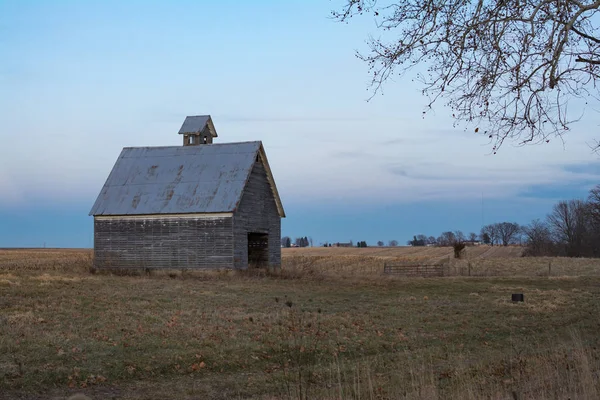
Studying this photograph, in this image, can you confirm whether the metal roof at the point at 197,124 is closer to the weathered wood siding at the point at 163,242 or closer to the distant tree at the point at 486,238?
the weathered wood siding at the point at 163,242

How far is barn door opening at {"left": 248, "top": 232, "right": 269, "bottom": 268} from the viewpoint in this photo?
39.8 metres

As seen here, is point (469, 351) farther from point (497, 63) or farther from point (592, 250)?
point (592, 250)

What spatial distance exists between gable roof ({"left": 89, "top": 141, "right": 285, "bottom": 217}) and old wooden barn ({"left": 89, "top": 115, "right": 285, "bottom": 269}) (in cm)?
6

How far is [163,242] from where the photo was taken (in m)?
36.8

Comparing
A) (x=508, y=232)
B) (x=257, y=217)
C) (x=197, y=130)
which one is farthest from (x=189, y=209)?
(x=508, y=232)

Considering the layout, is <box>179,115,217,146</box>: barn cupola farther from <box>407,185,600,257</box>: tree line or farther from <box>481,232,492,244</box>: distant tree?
<box>481,232,492,244</box>: distant tree

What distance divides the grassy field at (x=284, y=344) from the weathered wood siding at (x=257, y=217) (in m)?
8.23

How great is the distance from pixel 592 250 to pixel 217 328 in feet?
271

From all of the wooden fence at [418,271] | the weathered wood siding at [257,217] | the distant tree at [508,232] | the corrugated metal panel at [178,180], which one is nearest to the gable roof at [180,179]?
the corrugated metal panel at [178,180]

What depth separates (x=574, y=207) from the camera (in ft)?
331

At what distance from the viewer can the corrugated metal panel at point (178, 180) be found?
36.8 metres

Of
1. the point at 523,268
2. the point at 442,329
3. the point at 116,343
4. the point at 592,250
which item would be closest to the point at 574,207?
the point at 592,250

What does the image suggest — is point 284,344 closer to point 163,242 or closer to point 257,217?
point 163,242

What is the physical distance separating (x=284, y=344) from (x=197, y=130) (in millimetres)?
29733
